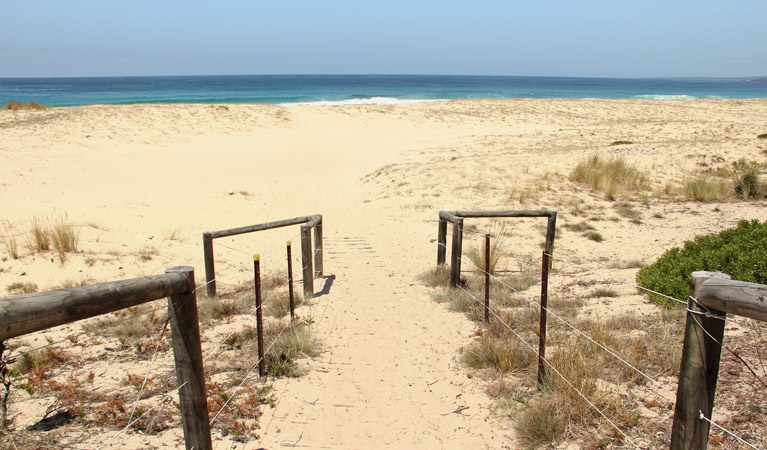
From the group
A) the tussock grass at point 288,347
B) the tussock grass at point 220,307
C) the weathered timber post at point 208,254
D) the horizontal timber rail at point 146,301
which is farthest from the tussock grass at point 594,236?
the horizontal timber rail at point 146,301

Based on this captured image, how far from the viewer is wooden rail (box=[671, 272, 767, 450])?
253 centimetres

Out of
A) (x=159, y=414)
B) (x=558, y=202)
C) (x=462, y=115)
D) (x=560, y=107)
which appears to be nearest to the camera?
(x=159, y=414)

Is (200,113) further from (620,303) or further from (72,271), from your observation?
(620,303)

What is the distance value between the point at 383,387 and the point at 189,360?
233 cm

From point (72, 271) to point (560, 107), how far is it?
126 ft

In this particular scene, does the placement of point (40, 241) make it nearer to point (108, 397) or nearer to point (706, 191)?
point (108, 397)

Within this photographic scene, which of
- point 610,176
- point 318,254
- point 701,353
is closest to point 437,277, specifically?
point 318,254

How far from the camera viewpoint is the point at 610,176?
13852 mm

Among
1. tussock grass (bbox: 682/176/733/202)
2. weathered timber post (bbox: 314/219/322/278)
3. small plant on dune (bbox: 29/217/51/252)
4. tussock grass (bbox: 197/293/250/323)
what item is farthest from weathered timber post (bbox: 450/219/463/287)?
tussock grass (bbox: 682/176/733/202)

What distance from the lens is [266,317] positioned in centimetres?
651

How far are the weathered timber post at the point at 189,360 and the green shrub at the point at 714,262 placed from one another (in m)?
5.04

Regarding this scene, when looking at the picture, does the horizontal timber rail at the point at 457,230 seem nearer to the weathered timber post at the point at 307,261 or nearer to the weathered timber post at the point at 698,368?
the weathered timber post at the point at 307,261

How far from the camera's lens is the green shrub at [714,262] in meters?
5.83

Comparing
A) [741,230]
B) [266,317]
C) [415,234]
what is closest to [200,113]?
[415,234]
